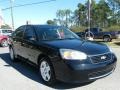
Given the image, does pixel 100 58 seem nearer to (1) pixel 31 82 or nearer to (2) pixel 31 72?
(1) pixel 31 82

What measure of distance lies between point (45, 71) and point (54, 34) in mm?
Result: 1390

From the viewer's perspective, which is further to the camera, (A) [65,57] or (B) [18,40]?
(B) [18,40]

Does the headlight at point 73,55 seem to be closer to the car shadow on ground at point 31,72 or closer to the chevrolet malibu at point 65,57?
the chevrolet malibu at point 65,57

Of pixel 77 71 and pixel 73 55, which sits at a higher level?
pixel 73 55

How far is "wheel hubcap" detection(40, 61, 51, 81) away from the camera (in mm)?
6034

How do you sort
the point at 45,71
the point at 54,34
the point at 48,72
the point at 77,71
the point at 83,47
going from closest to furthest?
the point at 77,71, the point at 83,47, the point at 48,72, the point at 45,71, the point at 54,34

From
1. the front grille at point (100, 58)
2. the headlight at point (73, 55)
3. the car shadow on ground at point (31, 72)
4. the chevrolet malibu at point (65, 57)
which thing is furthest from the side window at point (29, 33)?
the front grille at point (100, 58)

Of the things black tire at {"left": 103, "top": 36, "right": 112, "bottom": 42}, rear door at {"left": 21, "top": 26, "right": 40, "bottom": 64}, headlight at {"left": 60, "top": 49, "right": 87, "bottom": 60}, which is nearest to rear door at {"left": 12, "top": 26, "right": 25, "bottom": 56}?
rear door at {"left": 21, "top": 26, "right": 40, "bottom": 64}

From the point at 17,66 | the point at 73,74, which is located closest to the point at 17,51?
the point at 17,66

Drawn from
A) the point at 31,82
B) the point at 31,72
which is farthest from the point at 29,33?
the point at 31,82

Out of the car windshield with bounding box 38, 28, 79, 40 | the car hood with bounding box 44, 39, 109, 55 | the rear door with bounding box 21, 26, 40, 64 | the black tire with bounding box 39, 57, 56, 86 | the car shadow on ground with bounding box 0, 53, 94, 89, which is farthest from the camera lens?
the car windshield with bounding box 38, 28, 79, 40

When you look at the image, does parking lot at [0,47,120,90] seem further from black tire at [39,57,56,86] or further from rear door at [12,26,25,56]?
rear door at [12,26,25,56]

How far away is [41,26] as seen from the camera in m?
7.41

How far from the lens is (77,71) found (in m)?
5.29
